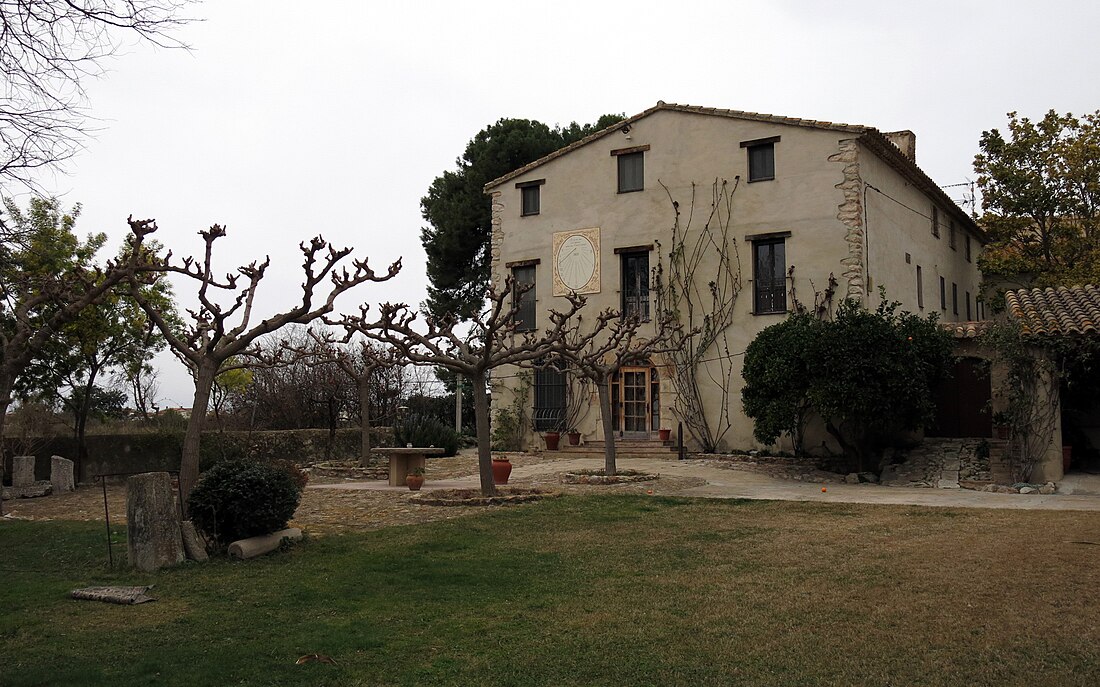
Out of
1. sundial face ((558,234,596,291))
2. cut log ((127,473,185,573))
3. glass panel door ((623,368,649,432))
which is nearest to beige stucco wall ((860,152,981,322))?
glass panel door ((623,368,649,432))

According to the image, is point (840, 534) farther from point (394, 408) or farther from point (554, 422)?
point (394, 408)

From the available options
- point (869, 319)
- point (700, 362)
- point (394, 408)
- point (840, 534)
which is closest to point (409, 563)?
point (840, 534)

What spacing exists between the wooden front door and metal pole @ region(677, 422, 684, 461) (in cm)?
75

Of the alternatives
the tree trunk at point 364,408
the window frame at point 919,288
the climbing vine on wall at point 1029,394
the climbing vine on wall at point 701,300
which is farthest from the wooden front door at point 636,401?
the climbing vine on wall at point 1029,394

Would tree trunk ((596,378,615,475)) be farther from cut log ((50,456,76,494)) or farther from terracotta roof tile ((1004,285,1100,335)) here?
cut log ((50,456,76,494))

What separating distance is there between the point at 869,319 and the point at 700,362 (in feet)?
18.1

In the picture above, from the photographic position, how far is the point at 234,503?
860cm

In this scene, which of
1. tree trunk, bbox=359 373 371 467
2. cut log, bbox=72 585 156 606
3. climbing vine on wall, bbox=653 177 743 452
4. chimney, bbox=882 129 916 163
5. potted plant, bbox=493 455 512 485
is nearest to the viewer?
cut log, bbox=72 585 156 606

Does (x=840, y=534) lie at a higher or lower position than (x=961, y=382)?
lower

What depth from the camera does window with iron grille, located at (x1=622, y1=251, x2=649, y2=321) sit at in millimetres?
21688

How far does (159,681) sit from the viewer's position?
15.9 feet

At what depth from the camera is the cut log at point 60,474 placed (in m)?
16.5

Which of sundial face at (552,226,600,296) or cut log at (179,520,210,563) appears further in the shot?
sundial face at (552,226,600,296)

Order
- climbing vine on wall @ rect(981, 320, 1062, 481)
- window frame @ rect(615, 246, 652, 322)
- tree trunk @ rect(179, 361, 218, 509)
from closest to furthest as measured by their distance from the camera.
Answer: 1. tree trunk @ rect(179, 361, 218, 509)
2. climbing vine on wall @ rect(981, 320, 1062, 481)
3. window frame @ rect(615, 246, 652, 322)
